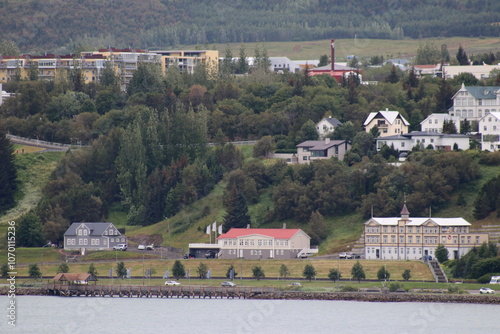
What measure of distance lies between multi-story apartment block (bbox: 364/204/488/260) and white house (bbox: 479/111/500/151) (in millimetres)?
23737

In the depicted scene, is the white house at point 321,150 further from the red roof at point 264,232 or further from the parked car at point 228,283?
the parked car at point 228,283

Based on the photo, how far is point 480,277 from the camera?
345ft

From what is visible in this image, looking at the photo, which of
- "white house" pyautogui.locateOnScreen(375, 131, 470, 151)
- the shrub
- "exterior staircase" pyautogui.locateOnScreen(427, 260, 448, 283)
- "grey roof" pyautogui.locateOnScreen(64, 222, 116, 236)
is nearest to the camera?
the shrub

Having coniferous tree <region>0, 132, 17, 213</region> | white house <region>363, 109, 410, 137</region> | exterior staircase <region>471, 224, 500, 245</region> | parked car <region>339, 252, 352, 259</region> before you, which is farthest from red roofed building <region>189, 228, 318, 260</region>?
coniferous tree <region>0, 132, 17, 213</region>

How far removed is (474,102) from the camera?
154 metres

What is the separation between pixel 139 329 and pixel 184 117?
220 feet

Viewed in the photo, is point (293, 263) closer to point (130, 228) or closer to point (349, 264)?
point (349, 264)

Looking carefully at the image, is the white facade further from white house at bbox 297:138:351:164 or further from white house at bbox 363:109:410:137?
white house at bbox 297:138:351:164

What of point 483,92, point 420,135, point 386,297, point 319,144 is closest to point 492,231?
point 386,297

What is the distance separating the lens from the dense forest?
5143 inches

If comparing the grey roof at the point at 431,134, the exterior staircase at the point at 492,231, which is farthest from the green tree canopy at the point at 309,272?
the grey roof at the point at 431,134

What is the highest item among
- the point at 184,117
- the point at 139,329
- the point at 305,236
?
the point at 184,117

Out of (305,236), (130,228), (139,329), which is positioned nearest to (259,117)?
(130,228)

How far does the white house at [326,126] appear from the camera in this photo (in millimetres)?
153500
